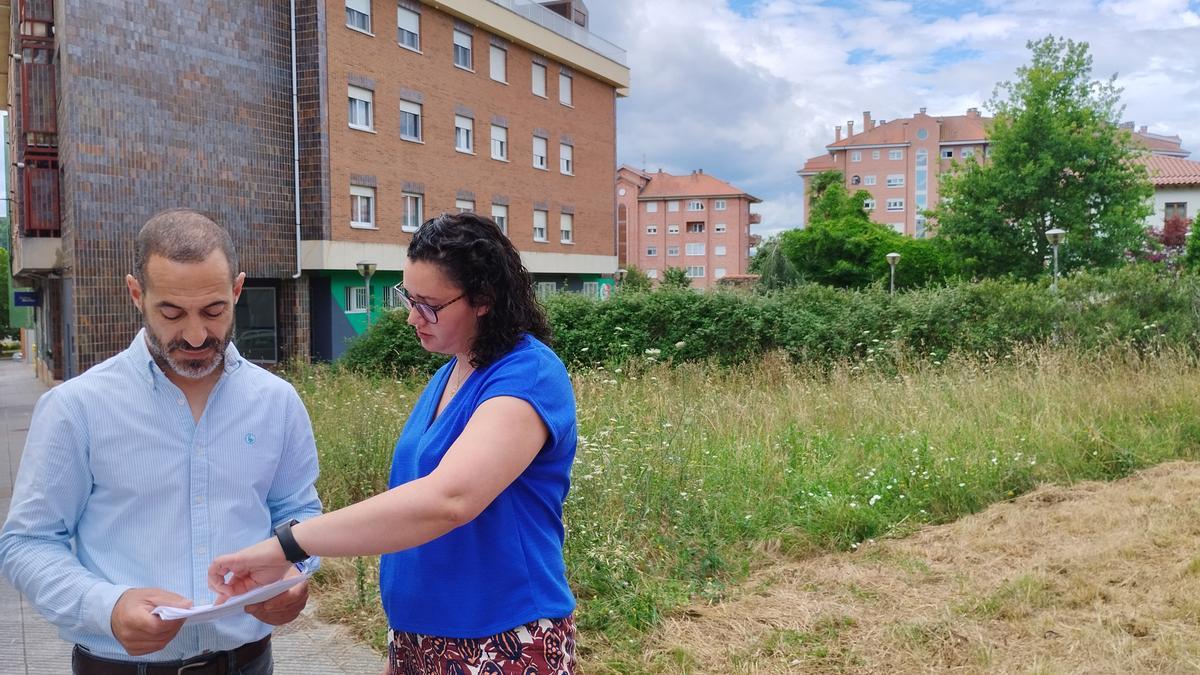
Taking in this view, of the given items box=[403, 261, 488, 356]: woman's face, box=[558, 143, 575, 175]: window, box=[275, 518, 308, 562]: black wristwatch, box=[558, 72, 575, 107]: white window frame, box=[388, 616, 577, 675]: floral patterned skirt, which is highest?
box=[558, 72, 575, 107]: white window frame

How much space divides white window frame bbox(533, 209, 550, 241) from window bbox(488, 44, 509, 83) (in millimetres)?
4875

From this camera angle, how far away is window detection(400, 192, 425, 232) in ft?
95.1

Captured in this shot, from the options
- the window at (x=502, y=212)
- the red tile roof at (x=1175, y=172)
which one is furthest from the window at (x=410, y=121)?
the red tile roof at (x=1175, y=172)

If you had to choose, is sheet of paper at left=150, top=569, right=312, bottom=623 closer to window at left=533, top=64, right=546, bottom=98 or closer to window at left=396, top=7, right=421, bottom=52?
window at left=396, top=7, right=421, bottom=52

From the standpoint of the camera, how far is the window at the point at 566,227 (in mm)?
36372

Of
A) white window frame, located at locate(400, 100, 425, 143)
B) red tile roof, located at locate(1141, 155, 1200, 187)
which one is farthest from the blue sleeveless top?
red tile roof, located at locate(1141, 155, 1200, 187)

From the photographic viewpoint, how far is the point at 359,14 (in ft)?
88.8

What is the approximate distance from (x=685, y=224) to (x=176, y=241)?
93.2 m

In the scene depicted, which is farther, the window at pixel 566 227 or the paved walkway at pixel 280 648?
the window at pixel 566 227

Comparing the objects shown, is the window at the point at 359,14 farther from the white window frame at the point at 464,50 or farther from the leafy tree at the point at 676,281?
the leafy tree at the point at 676,281

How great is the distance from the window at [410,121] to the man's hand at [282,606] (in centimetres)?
2778

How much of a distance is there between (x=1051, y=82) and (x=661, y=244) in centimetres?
6657

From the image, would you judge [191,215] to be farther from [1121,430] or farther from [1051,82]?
[1051,82]

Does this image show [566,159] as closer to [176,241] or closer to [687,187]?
[176,241]
